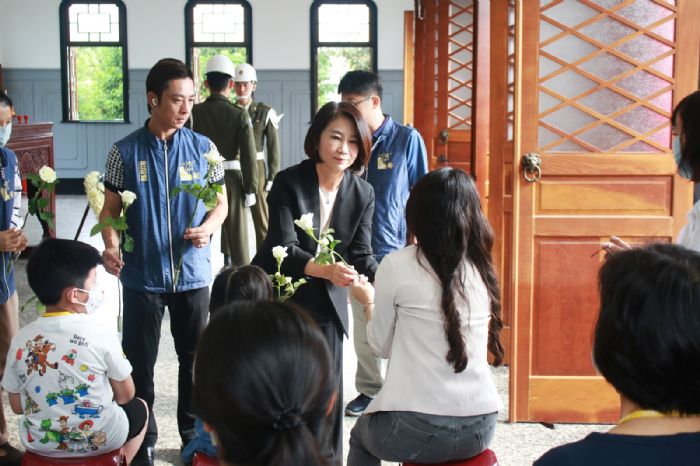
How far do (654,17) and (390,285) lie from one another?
2.06 m

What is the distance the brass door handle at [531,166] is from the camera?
340 cm

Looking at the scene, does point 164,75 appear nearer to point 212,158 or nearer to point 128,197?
point 212,158

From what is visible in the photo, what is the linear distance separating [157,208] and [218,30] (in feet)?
34.3

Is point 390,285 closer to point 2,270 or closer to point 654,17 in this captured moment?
point 2,270

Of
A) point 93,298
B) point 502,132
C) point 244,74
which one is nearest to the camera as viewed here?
point 93,298

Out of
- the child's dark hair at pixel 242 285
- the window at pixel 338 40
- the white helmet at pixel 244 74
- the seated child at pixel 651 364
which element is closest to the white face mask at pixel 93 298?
the child's dark hair at pixel 242 285

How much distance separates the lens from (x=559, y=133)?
3477mm

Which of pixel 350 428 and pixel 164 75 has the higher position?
pixel 164 75

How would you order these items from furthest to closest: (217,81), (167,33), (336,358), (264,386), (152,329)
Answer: (167,33) → (217,81) → (152,329) → (336,358) → (264,386)

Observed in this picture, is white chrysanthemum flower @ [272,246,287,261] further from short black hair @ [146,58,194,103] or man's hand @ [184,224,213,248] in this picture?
short black hair @ [146,58,194,103]

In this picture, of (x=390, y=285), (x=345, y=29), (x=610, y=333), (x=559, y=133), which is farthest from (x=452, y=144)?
(x=345, y=29)

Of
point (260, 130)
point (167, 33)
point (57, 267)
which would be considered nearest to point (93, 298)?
point (57, 267)

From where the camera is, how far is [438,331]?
6.53ft

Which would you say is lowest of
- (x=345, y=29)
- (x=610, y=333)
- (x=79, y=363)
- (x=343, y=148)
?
(x=79, y=363)
